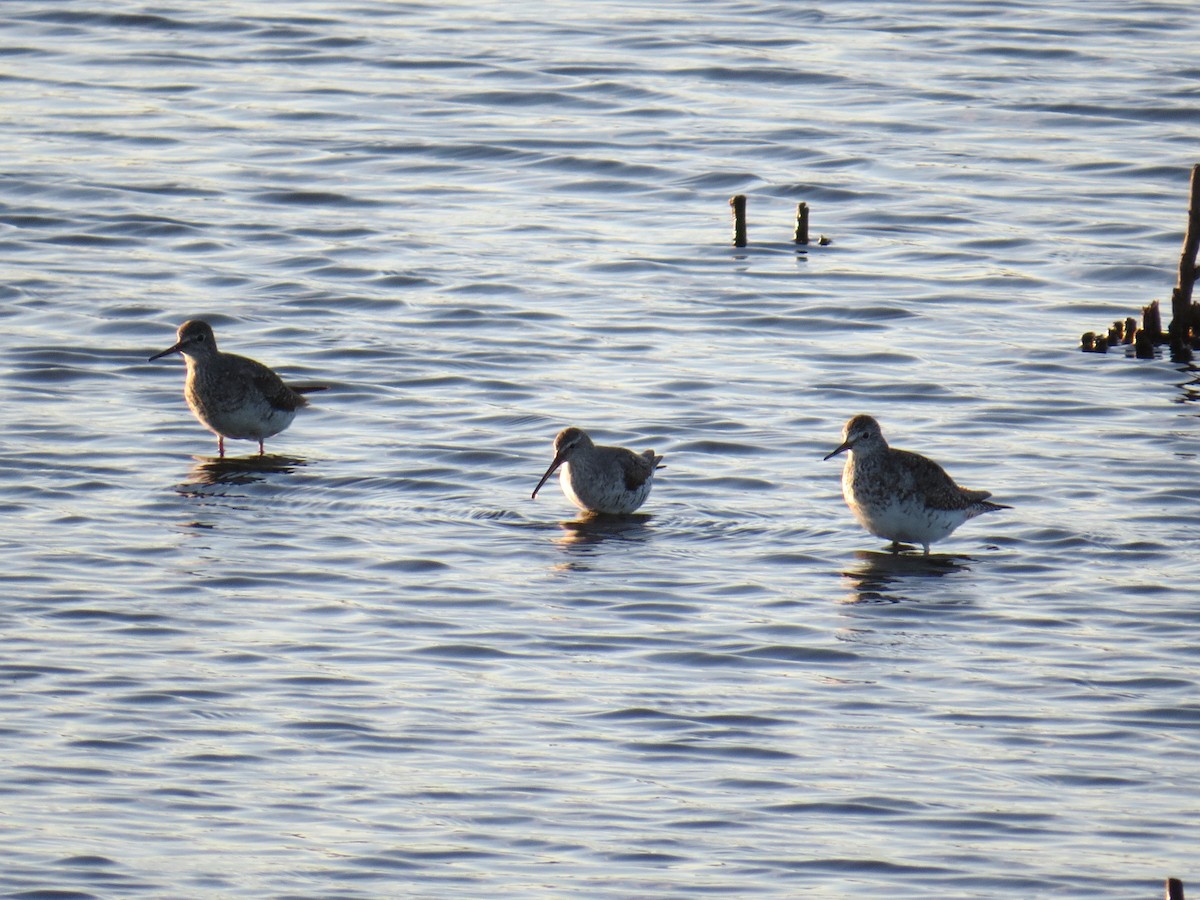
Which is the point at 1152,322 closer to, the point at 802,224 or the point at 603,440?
the point at 802,224

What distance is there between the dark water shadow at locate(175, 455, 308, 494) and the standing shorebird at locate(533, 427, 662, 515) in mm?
2558

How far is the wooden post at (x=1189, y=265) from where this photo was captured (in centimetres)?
2194

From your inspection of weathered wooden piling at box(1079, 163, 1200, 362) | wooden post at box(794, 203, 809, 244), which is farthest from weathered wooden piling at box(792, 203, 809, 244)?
weathered wooden piling at box(1079, 163, 1200, 362)

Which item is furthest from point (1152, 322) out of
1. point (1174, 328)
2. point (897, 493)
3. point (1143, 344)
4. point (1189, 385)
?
point (897, 493)

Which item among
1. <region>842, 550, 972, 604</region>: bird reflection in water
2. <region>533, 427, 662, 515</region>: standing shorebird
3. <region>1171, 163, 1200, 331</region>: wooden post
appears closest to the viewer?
<region>842, 550, 972, 604</region>: bird reflection in water

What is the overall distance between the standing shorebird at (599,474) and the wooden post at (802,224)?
9674 millimetres

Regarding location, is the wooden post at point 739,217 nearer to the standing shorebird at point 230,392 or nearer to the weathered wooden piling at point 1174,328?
the weathered wooden piling at point 1174,328

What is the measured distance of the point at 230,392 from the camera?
60.9 ft

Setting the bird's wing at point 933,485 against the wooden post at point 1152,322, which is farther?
the wooden post at point 1152,322

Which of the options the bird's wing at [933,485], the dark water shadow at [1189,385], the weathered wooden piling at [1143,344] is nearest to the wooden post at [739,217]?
the weathered wooden piling at [1143,344]

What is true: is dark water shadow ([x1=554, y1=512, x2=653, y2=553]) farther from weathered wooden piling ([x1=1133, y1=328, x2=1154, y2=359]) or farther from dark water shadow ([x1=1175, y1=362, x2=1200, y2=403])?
weathered wooden piling ([x1=1133, y1=328, x2=1154, y2=359])

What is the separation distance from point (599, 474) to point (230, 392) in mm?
3510

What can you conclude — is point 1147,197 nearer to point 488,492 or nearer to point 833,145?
point 833,145

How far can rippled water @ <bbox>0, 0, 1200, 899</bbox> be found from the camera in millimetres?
11594
